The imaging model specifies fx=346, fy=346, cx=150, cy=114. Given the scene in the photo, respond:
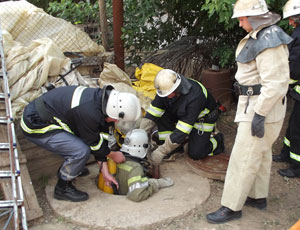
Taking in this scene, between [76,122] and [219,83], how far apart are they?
3248mm

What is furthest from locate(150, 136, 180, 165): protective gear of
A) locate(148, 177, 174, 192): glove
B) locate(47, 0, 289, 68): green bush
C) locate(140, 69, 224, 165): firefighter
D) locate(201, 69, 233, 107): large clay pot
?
locate(201, 69, 233, 107): large clay pot

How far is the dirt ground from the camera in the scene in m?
3.38

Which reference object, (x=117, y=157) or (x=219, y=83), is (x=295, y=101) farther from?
(x=117, y=157)

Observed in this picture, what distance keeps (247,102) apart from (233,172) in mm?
672

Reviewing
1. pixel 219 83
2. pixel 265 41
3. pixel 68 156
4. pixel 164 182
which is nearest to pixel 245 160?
pixel 265 41

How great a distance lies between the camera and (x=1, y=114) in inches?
157

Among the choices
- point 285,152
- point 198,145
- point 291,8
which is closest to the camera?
point 291,8

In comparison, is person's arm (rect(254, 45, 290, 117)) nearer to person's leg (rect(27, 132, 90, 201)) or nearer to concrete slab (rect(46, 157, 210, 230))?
concrete slab (rect(46, 157, 210, 230))

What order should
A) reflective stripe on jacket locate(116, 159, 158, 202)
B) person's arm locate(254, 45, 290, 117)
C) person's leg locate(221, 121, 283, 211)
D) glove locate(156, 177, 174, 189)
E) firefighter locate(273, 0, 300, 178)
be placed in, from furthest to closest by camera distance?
glove locate(156, 177, 174, 189)
firefighter locate(273, 0, 300, 178)
reflective stripe on jacket locate(116, 159, 158, 202)
person's leg locate(221, 121, 283, 211)
person's arm locate(254, 45, 290, 117)

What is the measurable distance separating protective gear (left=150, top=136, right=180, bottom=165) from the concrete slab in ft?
1.06

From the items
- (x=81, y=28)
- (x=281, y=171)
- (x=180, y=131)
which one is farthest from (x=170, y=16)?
(x=281, y=171)

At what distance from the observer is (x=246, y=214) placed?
11.7ft

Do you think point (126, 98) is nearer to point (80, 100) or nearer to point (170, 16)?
point (80, 100)

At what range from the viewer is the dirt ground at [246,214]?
11.1ft
